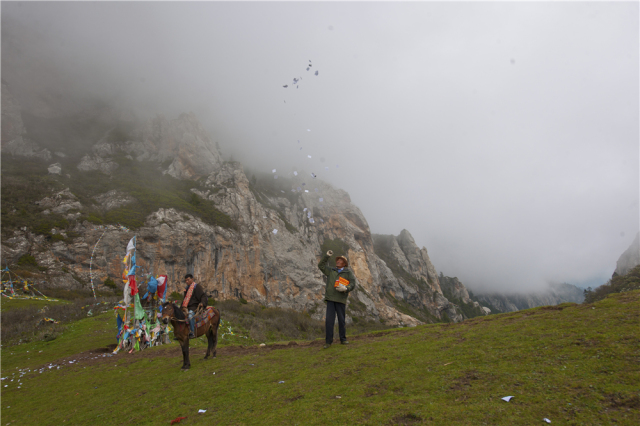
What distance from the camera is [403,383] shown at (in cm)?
516

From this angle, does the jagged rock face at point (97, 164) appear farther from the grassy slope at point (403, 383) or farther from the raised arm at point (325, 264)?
the raised arm at point (325, 264)

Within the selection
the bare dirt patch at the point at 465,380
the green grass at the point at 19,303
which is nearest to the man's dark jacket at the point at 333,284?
the bare dirt patch at the point at 465,380

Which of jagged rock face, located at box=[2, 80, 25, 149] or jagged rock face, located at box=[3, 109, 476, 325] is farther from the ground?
jagged rock face, located at box=[2, 80, 25, 149]

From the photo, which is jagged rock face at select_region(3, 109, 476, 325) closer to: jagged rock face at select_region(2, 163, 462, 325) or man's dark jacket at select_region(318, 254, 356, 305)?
jagged rock face at select_region(2, 163, 462, 325)

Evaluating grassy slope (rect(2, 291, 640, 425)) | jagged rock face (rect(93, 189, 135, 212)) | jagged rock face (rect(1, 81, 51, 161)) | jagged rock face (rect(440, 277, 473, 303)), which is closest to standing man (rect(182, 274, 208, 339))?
grassy slope (rect(2, 291, 640, 425))

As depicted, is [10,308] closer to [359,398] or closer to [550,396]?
[359,398]

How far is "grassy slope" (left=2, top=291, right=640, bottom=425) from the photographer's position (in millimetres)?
3697

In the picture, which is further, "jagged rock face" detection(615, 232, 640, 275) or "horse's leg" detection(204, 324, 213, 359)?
"jagged rock face" detection(615, 232, 640, 275)

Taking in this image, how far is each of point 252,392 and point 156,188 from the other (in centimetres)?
6576

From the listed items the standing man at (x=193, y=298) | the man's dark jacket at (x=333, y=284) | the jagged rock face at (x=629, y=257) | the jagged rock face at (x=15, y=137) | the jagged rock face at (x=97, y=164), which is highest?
the jagged rock face at (x=15, y=137)

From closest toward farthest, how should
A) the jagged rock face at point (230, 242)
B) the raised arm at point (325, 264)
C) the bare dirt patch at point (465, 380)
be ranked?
the bare dirt patch at point (465, 380) → the raised arm at point (325, 264) → the jagged rock face at point (230, 242)

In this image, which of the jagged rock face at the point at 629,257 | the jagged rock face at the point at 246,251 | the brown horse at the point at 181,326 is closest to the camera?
the brown horse at the point at 181,326

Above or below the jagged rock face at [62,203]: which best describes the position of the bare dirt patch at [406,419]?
below

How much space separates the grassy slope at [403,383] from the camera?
12.1 feet
